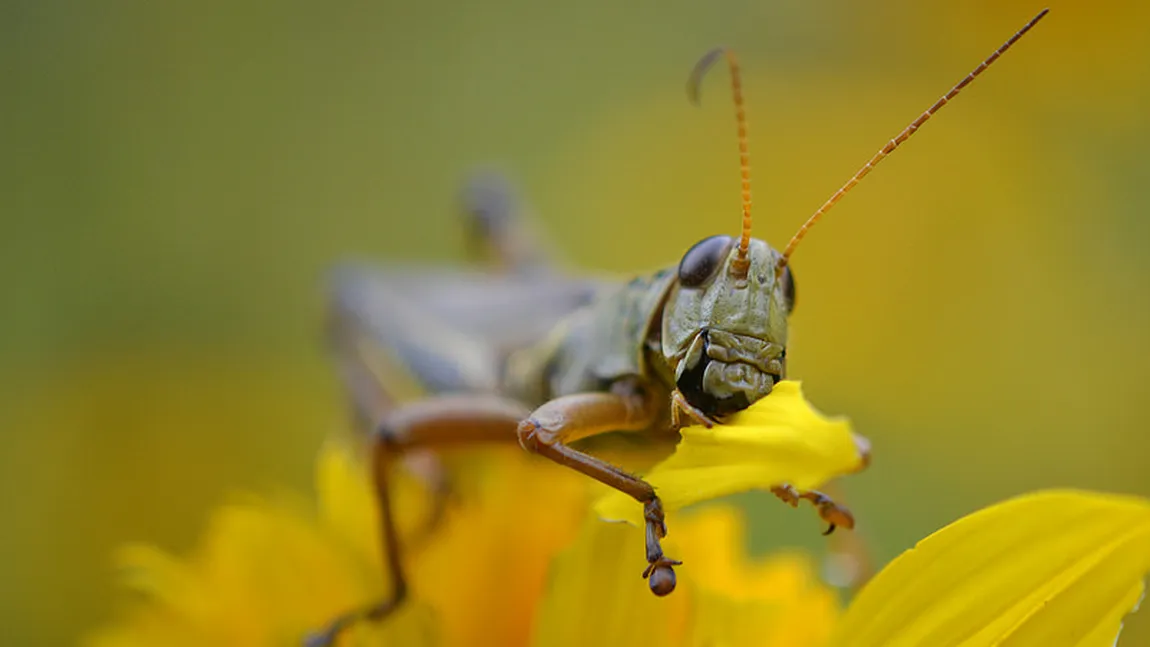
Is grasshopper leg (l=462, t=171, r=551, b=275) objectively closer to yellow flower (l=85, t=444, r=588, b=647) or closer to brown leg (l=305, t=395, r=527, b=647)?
brown leg (l=305, t=395, r=527, b=647)

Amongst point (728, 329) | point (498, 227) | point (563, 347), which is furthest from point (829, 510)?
point (498, 227)

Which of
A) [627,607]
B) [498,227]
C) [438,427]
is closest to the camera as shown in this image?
[627,607]

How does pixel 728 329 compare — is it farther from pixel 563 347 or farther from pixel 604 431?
pixel 563 347

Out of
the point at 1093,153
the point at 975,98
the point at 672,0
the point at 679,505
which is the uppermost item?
the point at 672,0

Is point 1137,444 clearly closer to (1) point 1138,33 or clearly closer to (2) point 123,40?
(1) point 1138,33

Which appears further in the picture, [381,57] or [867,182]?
[381,57]

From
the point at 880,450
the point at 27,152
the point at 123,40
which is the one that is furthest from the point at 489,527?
the point at 123,40
